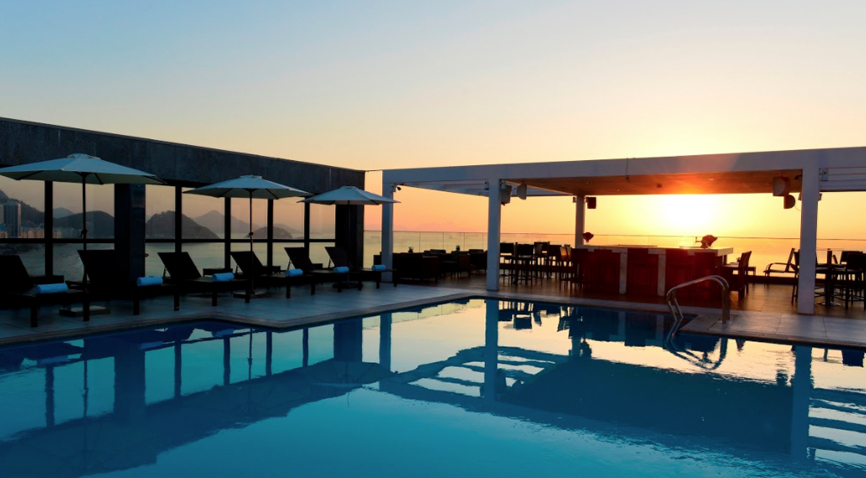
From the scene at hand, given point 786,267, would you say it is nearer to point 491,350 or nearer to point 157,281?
point 491,350

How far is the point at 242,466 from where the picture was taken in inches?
131

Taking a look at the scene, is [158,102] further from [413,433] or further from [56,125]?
[413,433]

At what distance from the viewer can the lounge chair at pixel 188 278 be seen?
9.03 metres

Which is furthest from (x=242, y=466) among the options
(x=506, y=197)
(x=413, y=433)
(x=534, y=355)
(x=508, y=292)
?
(x=506, y=197)

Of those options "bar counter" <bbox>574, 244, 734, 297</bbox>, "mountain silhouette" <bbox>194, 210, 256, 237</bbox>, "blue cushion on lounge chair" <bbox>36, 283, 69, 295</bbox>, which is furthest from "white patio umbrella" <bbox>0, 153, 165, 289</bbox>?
"bar counter" <bbox>574, 244, 734, 297</bbox>

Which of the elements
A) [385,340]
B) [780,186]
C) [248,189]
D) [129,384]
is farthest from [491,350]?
[780,186]

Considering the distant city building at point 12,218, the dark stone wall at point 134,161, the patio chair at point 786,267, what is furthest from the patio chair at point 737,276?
the distant city building at point 12,218

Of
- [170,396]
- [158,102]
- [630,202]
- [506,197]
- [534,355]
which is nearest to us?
[170,396]

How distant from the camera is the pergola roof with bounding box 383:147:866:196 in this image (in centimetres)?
941

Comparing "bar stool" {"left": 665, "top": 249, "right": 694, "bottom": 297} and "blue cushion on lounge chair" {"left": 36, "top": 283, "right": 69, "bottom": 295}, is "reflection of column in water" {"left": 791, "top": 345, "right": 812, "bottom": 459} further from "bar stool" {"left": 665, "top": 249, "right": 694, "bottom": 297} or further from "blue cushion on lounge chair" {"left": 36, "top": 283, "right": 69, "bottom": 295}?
"blue cushion on lounge chair" {"left": 36, "top": 283, "right": 69, "bottom": 295}

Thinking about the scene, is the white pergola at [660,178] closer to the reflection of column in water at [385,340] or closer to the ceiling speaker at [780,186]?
the ceiling speaker at [780,186]

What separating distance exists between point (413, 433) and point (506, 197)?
914 centimetres

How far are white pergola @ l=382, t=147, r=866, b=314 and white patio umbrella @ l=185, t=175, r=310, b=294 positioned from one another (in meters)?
3.79

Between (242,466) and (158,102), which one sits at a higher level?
(158,102)
